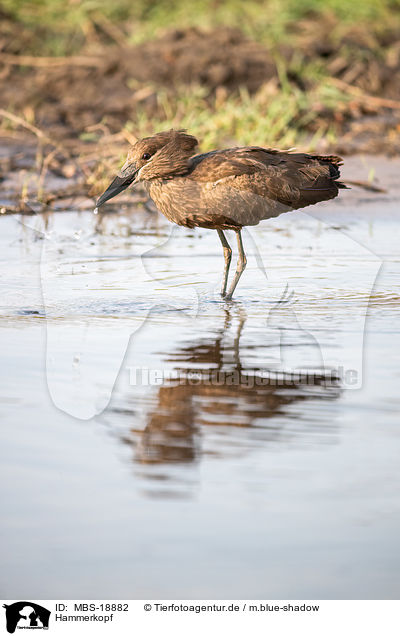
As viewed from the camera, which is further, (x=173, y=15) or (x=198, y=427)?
(x=173, y=15)

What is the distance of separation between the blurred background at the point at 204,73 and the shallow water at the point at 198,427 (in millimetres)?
3767

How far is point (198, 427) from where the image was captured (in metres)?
3.91

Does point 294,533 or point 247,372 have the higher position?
point 247,372

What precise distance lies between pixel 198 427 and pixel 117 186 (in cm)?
275

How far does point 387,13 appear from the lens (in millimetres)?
14609

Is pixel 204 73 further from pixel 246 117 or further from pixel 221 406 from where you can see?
pixel 221 406

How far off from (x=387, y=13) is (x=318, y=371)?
430 inches
